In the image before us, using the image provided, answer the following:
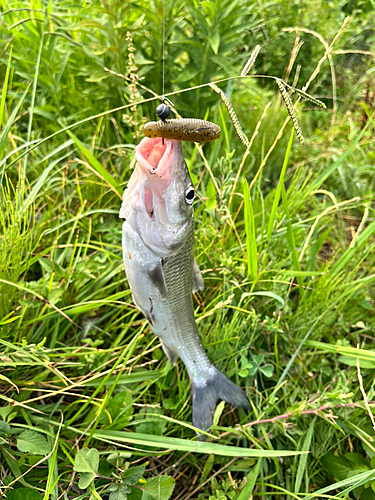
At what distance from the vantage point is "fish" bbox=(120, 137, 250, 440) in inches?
50.3

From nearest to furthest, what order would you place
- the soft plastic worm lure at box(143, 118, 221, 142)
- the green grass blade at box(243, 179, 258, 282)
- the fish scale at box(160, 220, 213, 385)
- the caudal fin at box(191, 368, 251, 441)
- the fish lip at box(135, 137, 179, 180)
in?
the soft plastic worm lure at box(143, 118, 221, 142) < the fish lip at box(135, 137, 179, 180) < the fish scale at box(160, 220, 213, 385) < the caudal fin at box(191, 368, 251, 441) < the green grass blade at box(243, 179, 258, 282)

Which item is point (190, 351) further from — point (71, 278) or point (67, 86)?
point (67, 86)

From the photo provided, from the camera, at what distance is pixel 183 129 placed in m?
→ 1.11

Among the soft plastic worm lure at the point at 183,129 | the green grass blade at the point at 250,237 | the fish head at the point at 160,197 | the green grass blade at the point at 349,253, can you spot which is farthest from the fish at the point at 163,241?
the green grass blade at the point at 349,253

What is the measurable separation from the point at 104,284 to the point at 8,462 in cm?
110

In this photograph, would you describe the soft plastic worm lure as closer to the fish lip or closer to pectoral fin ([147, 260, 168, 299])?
the fish lip

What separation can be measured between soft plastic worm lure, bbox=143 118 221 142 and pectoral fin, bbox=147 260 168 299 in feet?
1.70

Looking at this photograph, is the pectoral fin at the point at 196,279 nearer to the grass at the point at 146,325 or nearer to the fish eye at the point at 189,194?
the grass at the point at 146,325

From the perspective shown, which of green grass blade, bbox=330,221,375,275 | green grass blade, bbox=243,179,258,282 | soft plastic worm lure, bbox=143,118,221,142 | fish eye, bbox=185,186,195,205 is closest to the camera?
soft plastic worm lure, bbox=143,118,221,142

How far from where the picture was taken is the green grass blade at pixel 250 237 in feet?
6.52

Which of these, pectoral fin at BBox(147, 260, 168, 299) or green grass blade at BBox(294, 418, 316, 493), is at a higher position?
pectoral fin at BBox(147, 260, 168, 299)

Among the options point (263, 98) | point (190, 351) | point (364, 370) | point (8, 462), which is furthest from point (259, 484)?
point (263, 98)

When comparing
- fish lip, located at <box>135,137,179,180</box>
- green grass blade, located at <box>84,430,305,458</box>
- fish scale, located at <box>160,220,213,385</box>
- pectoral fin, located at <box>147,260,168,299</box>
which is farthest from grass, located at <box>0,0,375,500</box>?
fish lip, located at <box>135,137,179,180</box>

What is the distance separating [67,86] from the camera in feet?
9.43
